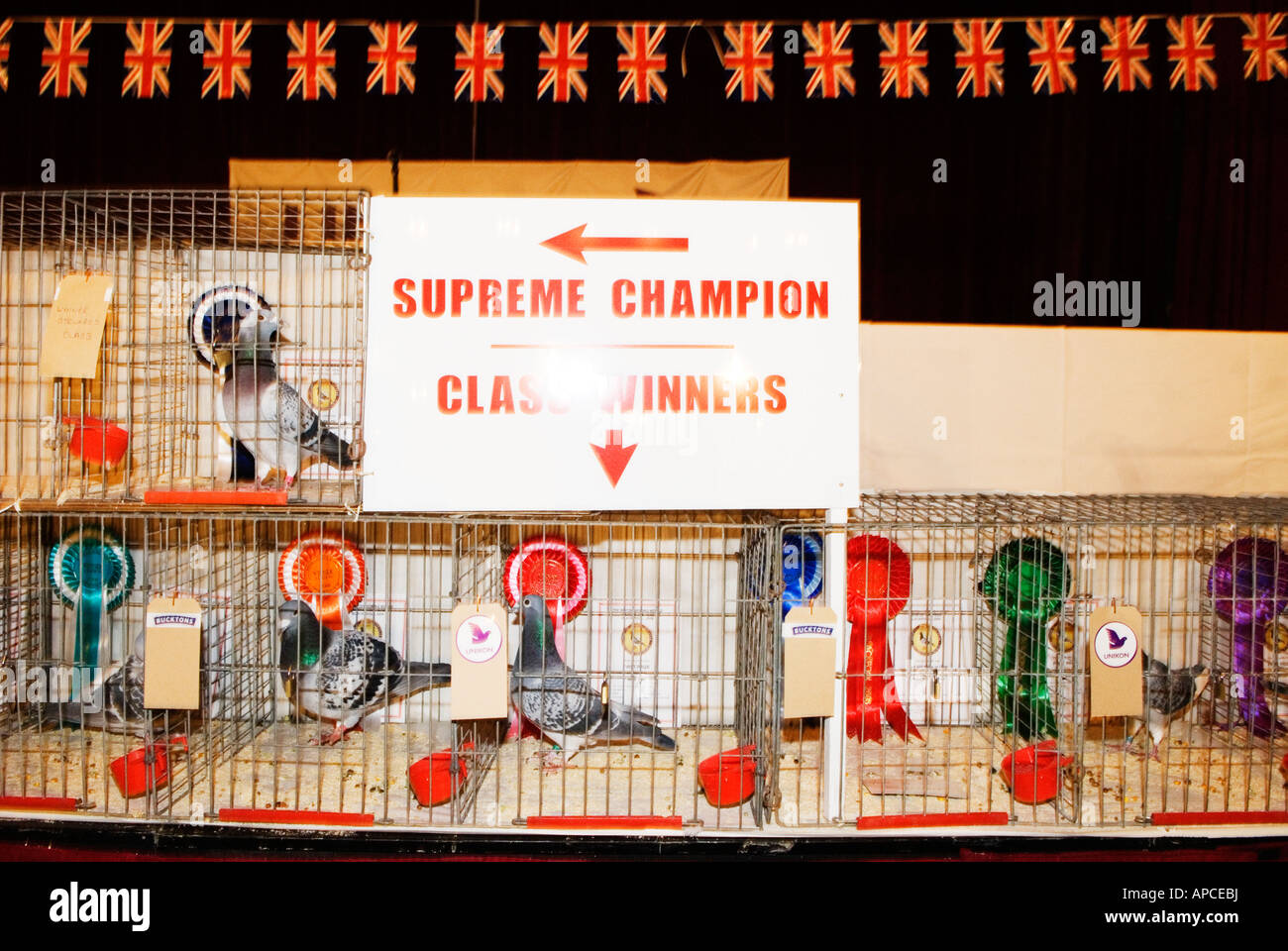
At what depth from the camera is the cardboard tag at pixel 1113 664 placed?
7.30ft

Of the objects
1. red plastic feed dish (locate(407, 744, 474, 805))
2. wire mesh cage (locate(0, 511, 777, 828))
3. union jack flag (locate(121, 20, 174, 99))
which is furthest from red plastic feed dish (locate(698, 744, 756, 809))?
union jack flag (locate(121, 20, 174, 99))

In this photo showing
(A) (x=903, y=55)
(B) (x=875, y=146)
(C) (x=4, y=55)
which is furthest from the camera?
(B) (x=875, y=146)

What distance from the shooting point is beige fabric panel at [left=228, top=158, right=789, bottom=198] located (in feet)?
12.9

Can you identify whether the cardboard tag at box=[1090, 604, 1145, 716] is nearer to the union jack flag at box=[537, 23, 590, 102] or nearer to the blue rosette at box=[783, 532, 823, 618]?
the blue rosette at box=[783, 532, 823, 618]

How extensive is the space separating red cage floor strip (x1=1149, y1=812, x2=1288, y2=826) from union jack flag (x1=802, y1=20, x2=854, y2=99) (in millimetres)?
2810

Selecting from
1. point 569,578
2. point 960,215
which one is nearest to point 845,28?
point 960,215

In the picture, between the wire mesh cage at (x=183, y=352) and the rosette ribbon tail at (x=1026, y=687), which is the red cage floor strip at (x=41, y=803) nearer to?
the wire mesh cage at (x=183, y=352)

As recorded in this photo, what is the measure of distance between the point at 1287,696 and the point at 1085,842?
3.49 ft

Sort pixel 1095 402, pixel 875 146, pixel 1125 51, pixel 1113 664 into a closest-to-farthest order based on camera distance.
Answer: pixel 1113 664 < pixel 1095 402 < pixel 1125 51 < pixel 875 146

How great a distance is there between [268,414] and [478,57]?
2055mm

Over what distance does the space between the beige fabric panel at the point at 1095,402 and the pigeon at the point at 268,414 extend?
1842 mm

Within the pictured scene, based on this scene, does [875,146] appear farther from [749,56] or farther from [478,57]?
[478,57]

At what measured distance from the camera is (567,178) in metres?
3.98

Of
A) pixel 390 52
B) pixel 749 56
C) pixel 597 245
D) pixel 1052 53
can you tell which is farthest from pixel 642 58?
pixel 597 245
